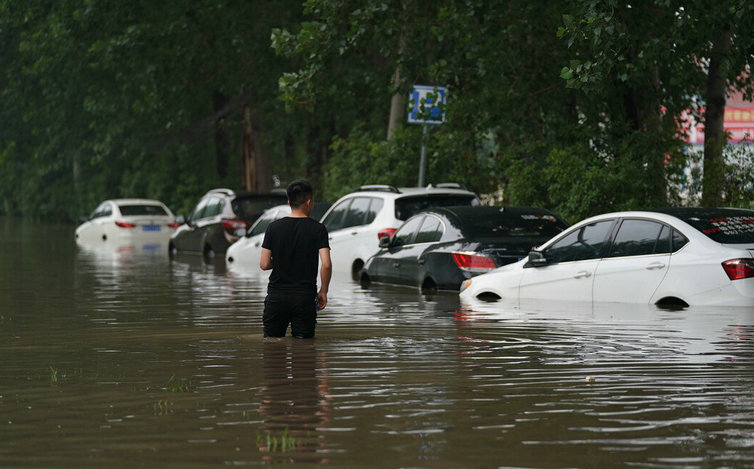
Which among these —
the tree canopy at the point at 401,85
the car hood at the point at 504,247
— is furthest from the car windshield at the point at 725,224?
the tree canopy at the point at 401,85

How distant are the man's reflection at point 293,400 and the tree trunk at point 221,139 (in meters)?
35.5

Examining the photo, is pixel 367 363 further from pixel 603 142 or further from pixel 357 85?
pixel 357 85

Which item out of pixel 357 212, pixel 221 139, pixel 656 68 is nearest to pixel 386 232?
pixel 357 212

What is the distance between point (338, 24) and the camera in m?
27.2

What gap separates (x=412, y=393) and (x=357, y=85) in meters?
29.7

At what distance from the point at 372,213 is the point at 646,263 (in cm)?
805

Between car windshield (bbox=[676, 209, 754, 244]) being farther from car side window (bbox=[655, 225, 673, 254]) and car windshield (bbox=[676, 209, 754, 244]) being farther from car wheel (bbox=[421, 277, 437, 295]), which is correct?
car wheel (bbox=[421, 277, 437, 295])

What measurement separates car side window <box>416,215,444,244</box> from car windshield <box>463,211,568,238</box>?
1.45 feet

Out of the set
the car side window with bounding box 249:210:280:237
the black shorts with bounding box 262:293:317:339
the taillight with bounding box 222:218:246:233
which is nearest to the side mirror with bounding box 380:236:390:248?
the car side window with bounding box 249:210:280:237

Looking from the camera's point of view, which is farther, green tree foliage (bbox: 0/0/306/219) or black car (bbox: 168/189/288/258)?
green tree foliage (bbox: 0/0/306/219)

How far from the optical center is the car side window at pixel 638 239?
49.2 ft

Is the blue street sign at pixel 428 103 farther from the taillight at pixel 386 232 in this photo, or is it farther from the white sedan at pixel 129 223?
the white sedan at pixel 129 223

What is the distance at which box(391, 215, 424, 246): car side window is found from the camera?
20.1 meters

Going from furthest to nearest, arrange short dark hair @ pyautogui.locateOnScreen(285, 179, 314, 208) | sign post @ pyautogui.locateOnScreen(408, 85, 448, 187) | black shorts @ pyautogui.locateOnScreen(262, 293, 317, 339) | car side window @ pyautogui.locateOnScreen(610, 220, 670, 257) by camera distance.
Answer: sign post @ pyautogui.locateOnScreen(408, 85, 448, 187) < car side window @ pyautogui.locateOnScreen(610, 220, 670, 257) < black shorts @ pyautogui.locateOnScreen(262, 293, 317, 339) < short dark hair @ pyautogui.locateOnScreen(285, 179, 314, 208)
